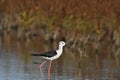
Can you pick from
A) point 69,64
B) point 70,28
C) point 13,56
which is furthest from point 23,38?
point 69,64

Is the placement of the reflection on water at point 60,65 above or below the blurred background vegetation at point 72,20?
below

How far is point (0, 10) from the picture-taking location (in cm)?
3200

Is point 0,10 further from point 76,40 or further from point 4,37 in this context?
point 76,40

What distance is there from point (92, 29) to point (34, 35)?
4651 millimetres

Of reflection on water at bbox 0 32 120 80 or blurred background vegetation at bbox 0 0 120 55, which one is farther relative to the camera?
blurred background vegetation at bbox 0 0 120 55

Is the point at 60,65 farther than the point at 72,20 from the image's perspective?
No

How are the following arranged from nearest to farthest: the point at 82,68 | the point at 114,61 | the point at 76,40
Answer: the point at 82,68 → the point at 114,61 → the point at 76,40

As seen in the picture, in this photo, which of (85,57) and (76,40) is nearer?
(85,57)

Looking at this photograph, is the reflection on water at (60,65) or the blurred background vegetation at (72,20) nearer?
the reflection on water at (60,65)

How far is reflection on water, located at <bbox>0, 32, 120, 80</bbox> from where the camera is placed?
17406 mm

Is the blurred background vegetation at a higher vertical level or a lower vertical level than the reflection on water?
higher

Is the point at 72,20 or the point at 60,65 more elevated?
the point at 72,20

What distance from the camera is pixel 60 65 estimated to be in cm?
1983

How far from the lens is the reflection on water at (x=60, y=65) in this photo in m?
17.4
